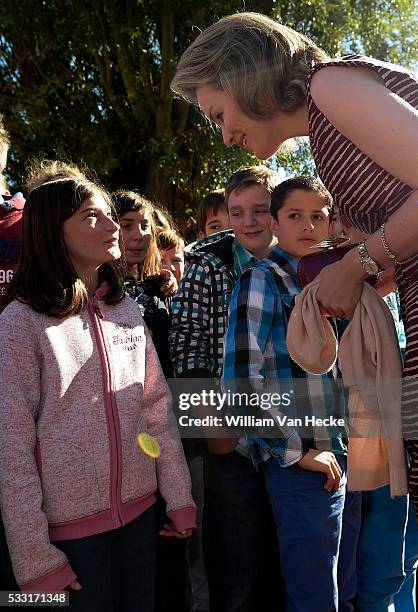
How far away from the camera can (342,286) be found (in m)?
1.38

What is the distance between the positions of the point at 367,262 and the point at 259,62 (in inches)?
22.7

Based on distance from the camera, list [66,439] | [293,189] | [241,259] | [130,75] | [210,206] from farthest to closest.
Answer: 1. [130,75]
2. [210,206]
3. [241,259]
4. [293,189]
5. [66,439]

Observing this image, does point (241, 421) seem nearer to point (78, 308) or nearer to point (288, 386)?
point (288, 386)

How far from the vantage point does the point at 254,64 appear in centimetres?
158

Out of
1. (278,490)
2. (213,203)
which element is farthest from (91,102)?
(278,490)

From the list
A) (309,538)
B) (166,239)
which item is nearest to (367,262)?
(309,538)

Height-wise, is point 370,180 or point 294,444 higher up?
point 370,180

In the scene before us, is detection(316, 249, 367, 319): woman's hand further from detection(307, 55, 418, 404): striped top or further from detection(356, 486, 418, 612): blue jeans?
detection(356, 486, 418, 612): blue jeans

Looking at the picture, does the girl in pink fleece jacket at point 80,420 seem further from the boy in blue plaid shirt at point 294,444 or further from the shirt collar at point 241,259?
the shirt collar at point 241,259

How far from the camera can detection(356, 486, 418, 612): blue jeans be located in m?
2.59

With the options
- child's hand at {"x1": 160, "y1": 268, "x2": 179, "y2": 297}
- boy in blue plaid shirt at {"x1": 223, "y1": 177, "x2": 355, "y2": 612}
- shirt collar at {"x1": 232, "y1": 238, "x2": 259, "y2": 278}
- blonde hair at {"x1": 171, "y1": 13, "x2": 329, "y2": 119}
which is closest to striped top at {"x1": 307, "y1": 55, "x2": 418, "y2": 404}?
blonde hair at {"x1": 171, "y1": 13, "x2": 329, "y2": 119}

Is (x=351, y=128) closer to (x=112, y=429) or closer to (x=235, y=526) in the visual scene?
(x=112, y=429)

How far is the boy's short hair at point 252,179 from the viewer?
3.01m

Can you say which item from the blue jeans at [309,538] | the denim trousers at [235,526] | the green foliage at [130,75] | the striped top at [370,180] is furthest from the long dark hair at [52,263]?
the green foliage at [130,75]
